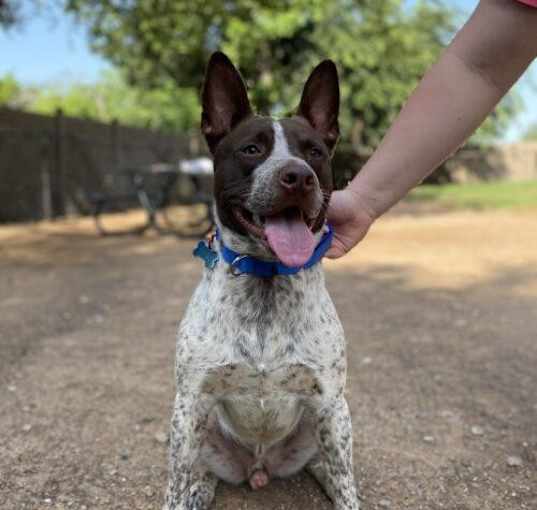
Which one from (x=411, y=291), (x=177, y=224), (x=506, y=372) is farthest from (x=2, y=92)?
(x=506, y=372)

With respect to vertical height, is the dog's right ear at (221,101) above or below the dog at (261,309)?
above

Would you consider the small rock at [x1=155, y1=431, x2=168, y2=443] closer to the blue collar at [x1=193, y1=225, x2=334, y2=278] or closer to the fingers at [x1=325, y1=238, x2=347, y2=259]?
the blue collar at [x1=193, y1=225, x2=334, y2=278]

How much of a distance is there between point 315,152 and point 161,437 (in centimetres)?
181

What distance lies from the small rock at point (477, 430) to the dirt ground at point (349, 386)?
0.01m

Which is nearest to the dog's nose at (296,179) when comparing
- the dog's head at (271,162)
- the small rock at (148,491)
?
the dog's head at (271,162)

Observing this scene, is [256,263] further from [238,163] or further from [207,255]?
[238,163]

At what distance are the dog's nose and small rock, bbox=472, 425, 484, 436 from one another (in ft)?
6.61

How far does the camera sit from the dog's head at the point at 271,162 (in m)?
2.44

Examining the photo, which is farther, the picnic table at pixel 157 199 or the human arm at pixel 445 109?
the picnic table at pixel 157 199

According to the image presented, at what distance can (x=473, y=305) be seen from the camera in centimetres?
681

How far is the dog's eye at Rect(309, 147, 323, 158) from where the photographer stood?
276 cm

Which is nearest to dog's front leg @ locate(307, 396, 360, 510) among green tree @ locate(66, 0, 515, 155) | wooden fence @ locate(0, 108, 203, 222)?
wooden fence @ locate(0, 108, 203, 222)

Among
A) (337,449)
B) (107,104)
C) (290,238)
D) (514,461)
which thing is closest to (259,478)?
(337,449)

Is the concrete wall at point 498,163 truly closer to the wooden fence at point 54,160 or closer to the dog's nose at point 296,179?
the wooden fence at point 54,160
